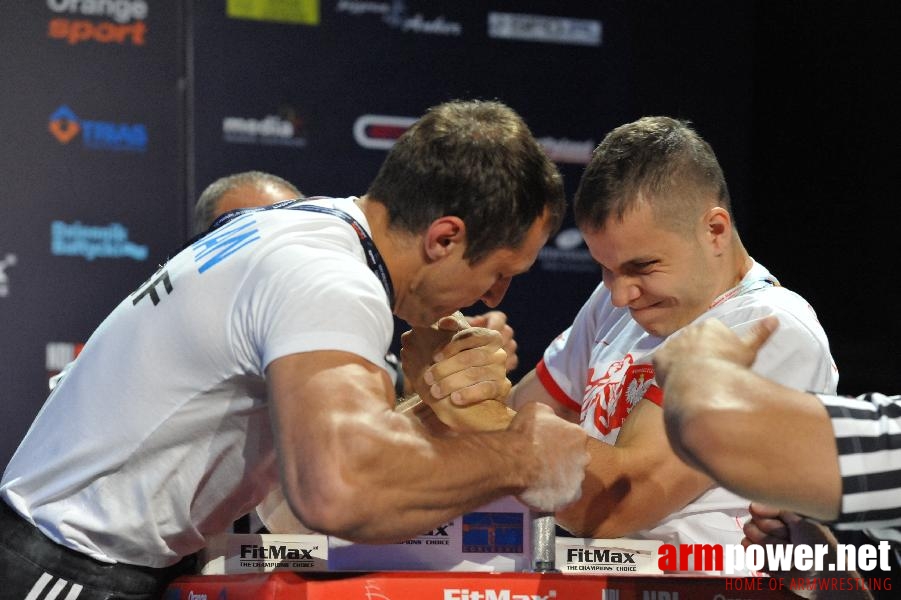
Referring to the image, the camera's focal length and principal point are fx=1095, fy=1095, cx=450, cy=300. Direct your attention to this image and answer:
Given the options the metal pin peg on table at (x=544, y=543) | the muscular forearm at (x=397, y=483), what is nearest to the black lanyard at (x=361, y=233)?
the muscular forearm at (x=397, y=483)

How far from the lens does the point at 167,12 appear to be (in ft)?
12.5

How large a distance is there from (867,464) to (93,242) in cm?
306

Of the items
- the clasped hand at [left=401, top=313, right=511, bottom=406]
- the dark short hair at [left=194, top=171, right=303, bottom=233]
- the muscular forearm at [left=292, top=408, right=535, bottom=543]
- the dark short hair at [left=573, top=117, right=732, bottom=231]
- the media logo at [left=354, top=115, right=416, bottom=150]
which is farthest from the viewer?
the media logo at [left=354, top=115, right=416, bottom=150]

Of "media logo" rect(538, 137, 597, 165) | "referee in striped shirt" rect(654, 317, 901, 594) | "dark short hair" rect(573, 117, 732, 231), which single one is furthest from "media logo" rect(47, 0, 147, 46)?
"referee in striped shirt" rect(654, 317, 901, 594)

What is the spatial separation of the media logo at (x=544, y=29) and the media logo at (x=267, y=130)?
83cm

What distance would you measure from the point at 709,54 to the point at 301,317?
3455 mm

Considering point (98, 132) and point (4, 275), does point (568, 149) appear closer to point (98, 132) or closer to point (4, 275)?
point (98, 132)

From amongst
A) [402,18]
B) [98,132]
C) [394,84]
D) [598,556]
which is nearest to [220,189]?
[98,132]

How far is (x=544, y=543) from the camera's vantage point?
159cm

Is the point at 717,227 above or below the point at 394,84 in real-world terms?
below

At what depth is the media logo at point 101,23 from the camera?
3703mm

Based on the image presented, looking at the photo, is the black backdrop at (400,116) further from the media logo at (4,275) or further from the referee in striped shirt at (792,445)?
the referee in striped shirt at (792,445)

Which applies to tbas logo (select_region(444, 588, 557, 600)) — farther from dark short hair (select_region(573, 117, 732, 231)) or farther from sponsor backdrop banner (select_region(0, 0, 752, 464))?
sponsor backdrop banner (select_region(0, 0, 752, 464))

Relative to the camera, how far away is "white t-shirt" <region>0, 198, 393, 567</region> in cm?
153
